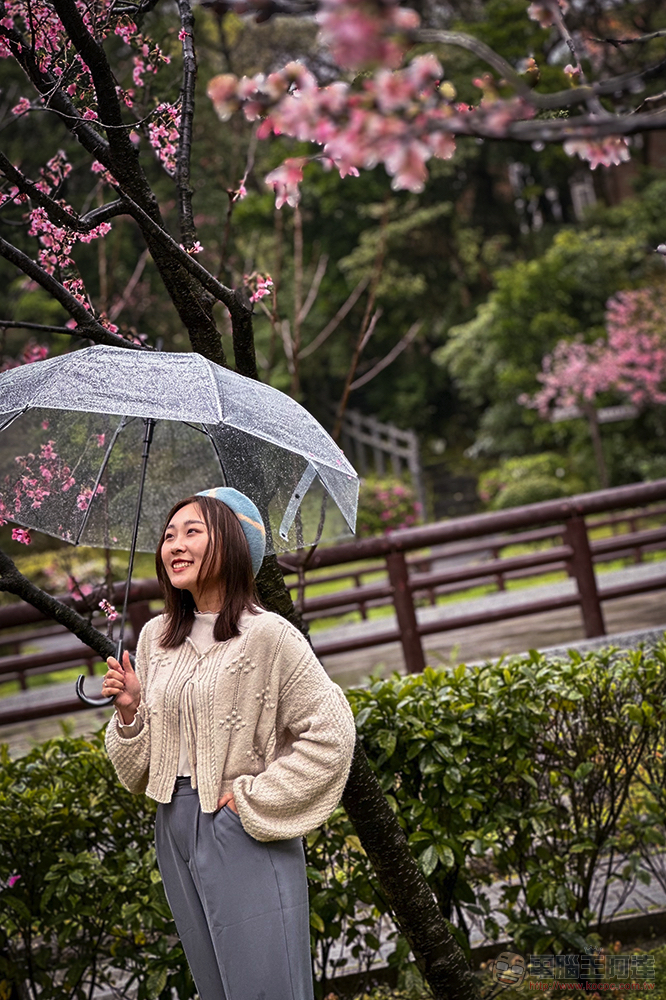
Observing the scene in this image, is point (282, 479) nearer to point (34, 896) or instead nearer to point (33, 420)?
point (33, 420)

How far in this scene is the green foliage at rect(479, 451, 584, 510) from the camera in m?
15.6

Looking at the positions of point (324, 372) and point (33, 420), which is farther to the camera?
point (324, 372)

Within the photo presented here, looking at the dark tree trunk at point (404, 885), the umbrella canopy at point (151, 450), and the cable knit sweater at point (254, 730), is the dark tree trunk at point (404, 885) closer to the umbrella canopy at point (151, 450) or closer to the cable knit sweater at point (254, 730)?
the cable knit sweater at point (254, 730)

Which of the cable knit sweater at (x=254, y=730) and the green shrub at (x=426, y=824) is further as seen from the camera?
the green shrub at (x=426, y=824)

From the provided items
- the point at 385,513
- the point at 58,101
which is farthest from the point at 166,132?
the point at 385,513

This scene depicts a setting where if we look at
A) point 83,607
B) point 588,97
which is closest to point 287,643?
point 588,97

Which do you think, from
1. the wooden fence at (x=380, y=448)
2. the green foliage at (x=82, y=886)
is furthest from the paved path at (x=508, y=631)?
the wooden fence at (x=380, y=448)

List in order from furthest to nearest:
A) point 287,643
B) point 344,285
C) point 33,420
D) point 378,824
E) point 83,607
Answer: point 344,285 → point 83,607 → point 33,420 → point 378,824 → point 287,643

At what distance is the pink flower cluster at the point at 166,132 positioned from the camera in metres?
2.46

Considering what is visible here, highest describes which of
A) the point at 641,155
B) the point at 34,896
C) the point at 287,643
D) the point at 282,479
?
the point at 641,155

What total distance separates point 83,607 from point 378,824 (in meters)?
1.68

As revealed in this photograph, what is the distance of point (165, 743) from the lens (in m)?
1.88

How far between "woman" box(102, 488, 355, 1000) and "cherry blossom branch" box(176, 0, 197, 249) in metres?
0.77

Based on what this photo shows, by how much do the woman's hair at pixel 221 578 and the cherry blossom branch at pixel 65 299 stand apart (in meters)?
0.48
